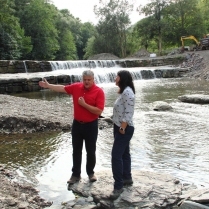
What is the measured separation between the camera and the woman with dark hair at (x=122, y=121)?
3.80m

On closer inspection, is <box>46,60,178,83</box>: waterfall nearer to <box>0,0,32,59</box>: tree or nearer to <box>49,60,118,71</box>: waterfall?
<box>49,60,118,71</box>: waterfall

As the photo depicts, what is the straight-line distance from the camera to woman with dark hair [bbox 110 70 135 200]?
150 inches

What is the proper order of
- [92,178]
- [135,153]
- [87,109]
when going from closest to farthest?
[87,109] → [92,178] → [135,153]

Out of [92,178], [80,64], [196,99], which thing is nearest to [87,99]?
[92,178]

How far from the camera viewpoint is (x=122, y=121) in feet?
12.5

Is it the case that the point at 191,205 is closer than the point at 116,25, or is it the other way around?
the point at 191,205

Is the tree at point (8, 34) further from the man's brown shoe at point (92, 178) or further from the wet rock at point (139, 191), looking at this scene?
the wet rock at point (139, 191)

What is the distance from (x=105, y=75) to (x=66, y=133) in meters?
16.9

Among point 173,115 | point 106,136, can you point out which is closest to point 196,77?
point 173,115

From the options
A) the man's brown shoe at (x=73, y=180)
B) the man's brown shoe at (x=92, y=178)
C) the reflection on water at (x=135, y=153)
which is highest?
the man's brown shoe at (x=92, y=178)

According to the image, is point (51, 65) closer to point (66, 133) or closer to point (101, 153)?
point (66, 133)

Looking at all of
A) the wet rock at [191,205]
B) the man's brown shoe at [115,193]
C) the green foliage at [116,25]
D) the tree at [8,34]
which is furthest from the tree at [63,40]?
the wet rock at [191,205]

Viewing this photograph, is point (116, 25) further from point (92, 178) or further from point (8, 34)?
point (92, 178)

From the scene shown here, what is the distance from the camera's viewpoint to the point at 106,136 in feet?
24.8
